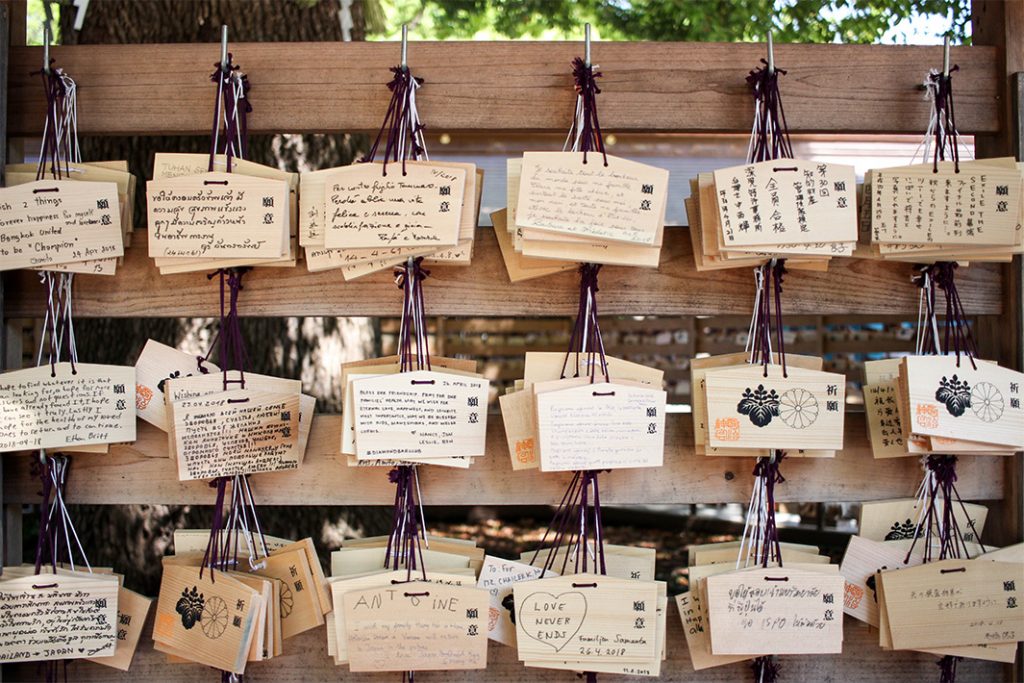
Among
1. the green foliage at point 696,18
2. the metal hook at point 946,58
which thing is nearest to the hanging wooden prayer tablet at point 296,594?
the metal hook at point 946,58

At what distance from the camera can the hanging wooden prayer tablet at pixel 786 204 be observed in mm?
1507

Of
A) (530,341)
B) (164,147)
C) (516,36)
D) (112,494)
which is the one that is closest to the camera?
(112,494)

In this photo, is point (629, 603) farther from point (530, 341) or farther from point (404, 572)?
point (530, 341)

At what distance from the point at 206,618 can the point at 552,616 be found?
23.2 inches

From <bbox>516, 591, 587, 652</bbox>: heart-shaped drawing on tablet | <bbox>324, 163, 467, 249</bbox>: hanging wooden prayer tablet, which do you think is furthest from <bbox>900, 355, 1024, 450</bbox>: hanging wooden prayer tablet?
<bbox>324, 163, 467, 249</bbox>: hanging wooden prayer tablet

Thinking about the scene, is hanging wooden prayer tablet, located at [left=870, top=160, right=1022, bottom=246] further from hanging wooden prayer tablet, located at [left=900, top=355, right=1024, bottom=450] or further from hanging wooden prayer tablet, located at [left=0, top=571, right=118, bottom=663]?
hanging wooden prayer tablet, located at [left=0, top=571, right=118, bottom=663]

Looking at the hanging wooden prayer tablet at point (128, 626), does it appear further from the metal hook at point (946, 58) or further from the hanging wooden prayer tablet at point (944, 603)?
A: the metal hook at point (946, 58)

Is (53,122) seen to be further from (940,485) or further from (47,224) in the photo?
(940,485)

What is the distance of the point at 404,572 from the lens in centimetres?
155

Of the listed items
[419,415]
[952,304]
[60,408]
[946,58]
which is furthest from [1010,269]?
[60,408]

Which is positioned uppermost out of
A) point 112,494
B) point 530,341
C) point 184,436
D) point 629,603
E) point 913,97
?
point 913,97

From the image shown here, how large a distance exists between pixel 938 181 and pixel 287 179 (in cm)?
112

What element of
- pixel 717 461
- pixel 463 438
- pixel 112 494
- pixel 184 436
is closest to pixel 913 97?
pixel 717 461

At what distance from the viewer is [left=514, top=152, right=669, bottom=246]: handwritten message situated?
4.87 feet
